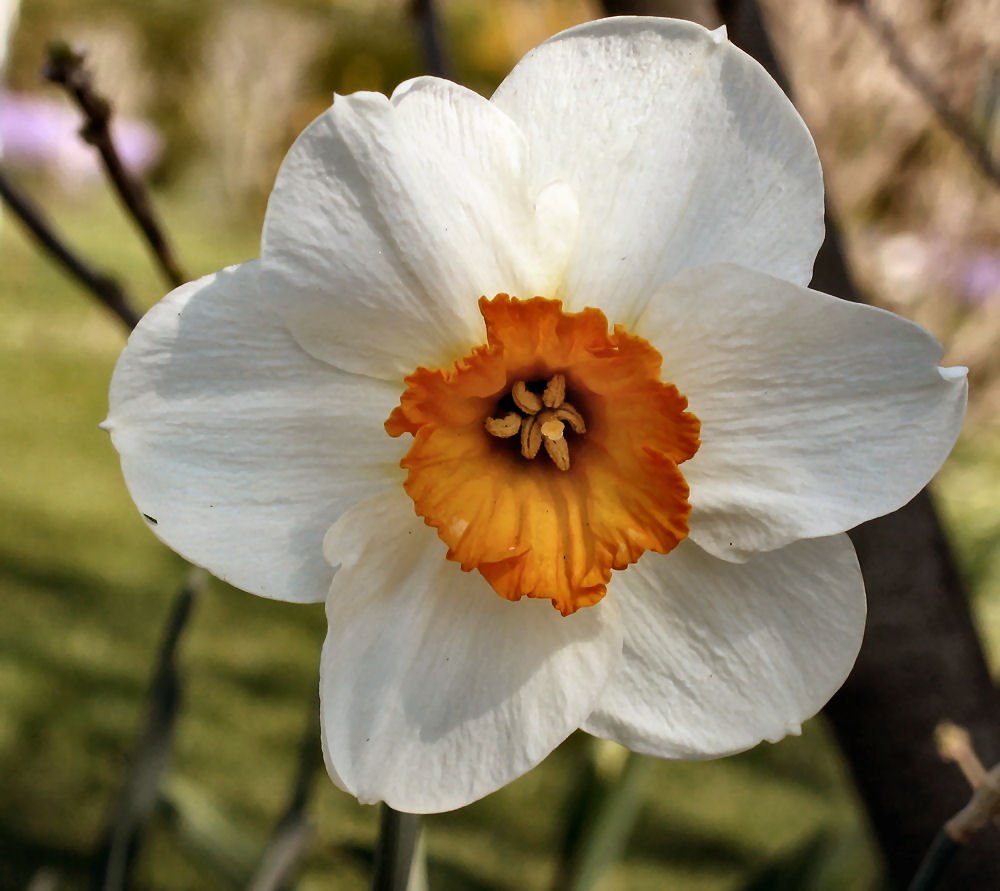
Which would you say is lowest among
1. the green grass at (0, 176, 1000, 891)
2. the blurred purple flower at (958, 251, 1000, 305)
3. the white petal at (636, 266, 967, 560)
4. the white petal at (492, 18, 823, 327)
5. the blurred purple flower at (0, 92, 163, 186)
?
the blurred purple flower at (0, 92, 163, 186)

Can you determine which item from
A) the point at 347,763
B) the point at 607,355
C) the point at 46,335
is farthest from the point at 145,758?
the point at 46,335

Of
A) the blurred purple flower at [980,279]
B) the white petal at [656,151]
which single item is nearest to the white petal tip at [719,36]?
the white petal at [656,151]

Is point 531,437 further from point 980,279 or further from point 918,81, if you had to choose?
point 980,279

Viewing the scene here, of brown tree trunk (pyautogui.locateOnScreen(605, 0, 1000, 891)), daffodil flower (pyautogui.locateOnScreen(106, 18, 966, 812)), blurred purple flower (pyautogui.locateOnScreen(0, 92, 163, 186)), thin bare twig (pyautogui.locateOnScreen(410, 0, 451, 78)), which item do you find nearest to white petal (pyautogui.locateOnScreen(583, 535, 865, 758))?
daffodil flower (pyautogui.locateOnScreen(106, 18, 966, 812))

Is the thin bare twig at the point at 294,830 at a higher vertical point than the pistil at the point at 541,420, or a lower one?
lower

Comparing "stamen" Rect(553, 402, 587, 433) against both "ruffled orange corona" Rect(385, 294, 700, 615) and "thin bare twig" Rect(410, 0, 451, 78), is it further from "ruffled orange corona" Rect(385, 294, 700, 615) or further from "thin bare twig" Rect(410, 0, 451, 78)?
"thin bare twig" Rect(410, 0, 451, 78)

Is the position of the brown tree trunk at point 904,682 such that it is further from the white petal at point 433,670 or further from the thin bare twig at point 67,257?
the thin bare twig at point 67,257
